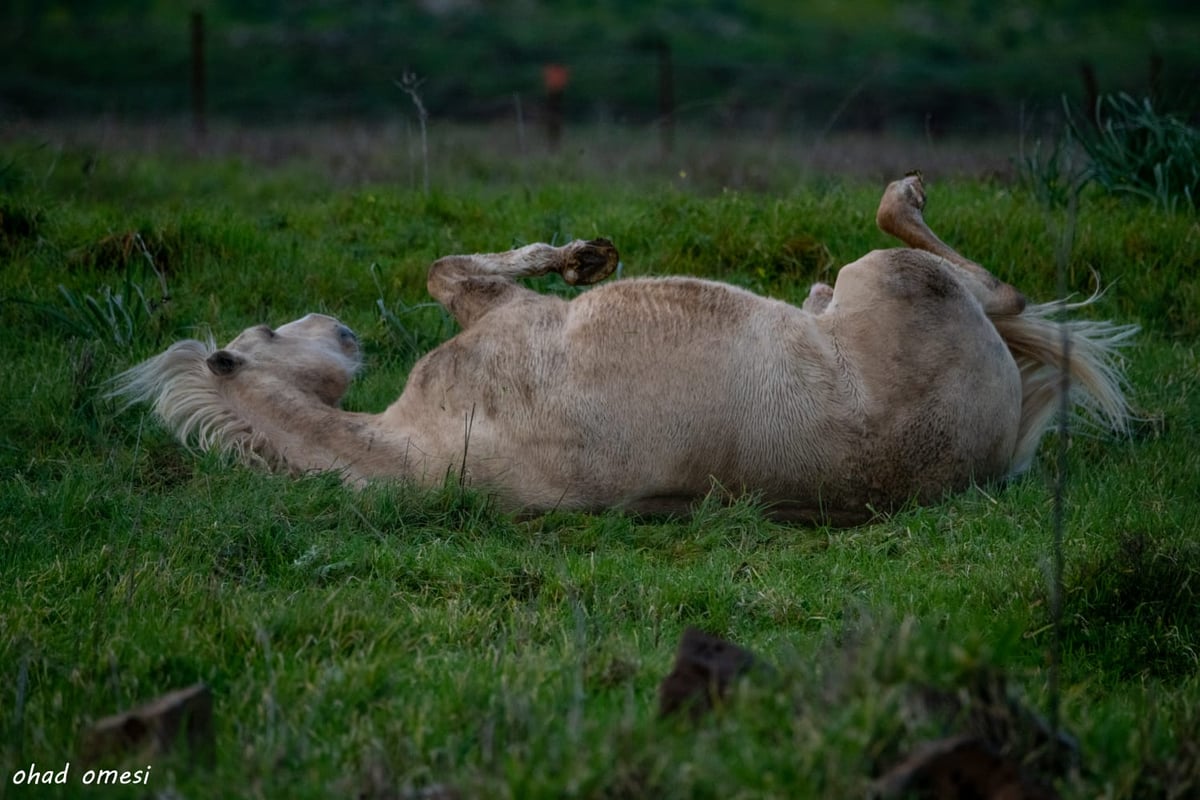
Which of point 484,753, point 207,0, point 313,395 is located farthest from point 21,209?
point 207,0

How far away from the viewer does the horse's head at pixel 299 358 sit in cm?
543

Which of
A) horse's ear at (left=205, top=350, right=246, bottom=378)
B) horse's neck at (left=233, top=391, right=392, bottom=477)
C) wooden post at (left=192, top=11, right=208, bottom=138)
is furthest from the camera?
wooden post at (left=192, top=11, right=208, bottom=138)

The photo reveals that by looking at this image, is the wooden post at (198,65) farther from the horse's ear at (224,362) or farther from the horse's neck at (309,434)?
the horse's neck at (309,434)

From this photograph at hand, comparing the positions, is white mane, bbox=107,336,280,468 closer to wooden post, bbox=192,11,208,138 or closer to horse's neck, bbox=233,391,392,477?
horse's neck, bbox=233,391,392,477

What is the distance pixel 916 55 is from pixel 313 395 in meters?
30.3

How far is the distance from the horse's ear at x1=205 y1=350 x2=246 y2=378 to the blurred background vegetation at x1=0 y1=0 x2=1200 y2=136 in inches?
609

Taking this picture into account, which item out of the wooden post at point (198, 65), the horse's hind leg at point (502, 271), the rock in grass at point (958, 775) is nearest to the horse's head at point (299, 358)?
the horse's hind leg at point (502, 271)

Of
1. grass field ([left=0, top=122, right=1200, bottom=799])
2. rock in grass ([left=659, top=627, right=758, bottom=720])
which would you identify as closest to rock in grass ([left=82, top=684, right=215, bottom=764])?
grass field ([left=0, top=122, right=1200, bottom=799])

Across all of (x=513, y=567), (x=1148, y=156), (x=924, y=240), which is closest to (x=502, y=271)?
(x=513, y=567)

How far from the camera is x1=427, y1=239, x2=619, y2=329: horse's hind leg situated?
5645 mm

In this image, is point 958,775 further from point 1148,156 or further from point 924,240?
point 1148,156

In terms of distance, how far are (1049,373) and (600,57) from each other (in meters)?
26.4

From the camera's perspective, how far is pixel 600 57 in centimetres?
3058

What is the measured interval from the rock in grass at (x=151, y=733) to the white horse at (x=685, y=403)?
216cm
